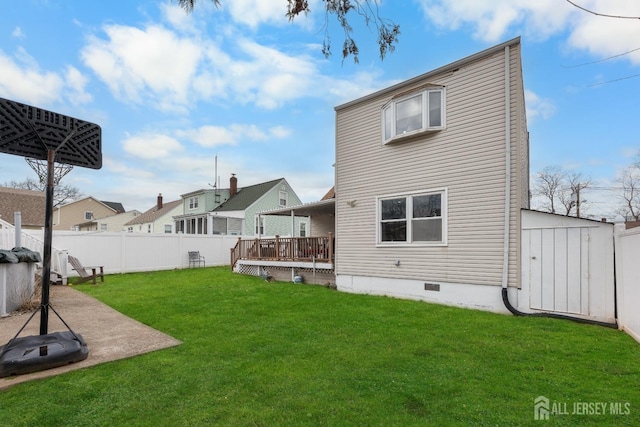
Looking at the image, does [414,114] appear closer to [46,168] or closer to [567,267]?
[567,267]

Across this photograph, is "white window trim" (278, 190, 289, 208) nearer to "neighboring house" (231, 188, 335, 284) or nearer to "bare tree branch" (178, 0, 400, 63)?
"neighboring house" (231, 188, 335, 284)

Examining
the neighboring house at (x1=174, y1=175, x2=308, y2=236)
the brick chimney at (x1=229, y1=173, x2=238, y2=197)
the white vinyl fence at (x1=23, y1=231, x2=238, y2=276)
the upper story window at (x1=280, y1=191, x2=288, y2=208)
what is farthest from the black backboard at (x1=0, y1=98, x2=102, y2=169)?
the brick chimney at (x1=229, y1=173, x2=238, y2=197)

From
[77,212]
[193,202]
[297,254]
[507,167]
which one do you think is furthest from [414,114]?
[77,212]

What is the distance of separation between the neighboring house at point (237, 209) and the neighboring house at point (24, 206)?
38.2 feet

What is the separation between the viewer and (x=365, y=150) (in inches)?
364

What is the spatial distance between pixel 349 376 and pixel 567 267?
5.16 metres

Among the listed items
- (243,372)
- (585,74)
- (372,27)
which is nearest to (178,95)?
(372,27)

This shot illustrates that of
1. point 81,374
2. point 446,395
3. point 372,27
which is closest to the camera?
point 446,395

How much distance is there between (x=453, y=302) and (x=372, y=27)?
237 inches

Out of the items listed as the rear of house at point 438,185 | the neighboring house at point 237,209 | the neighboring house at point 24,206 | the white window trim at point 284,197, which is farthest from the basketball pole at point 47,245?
the neighboring house at point 24,206

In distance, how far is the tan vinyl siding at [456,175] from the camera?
22.5ft

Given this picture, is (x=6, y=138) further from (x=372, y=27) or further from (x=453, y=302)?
(x=453, y=302)

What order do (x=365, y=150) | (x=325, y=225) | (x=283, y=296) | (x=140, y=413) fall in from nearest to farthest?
(x=140, y=413), (x=283, y=296), (x=365, y=150), (x=325, y=225)

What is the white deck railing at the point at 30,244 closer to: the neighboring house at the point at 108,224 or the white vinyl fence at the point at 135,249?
the white vinyl fence at the point at 135,249
